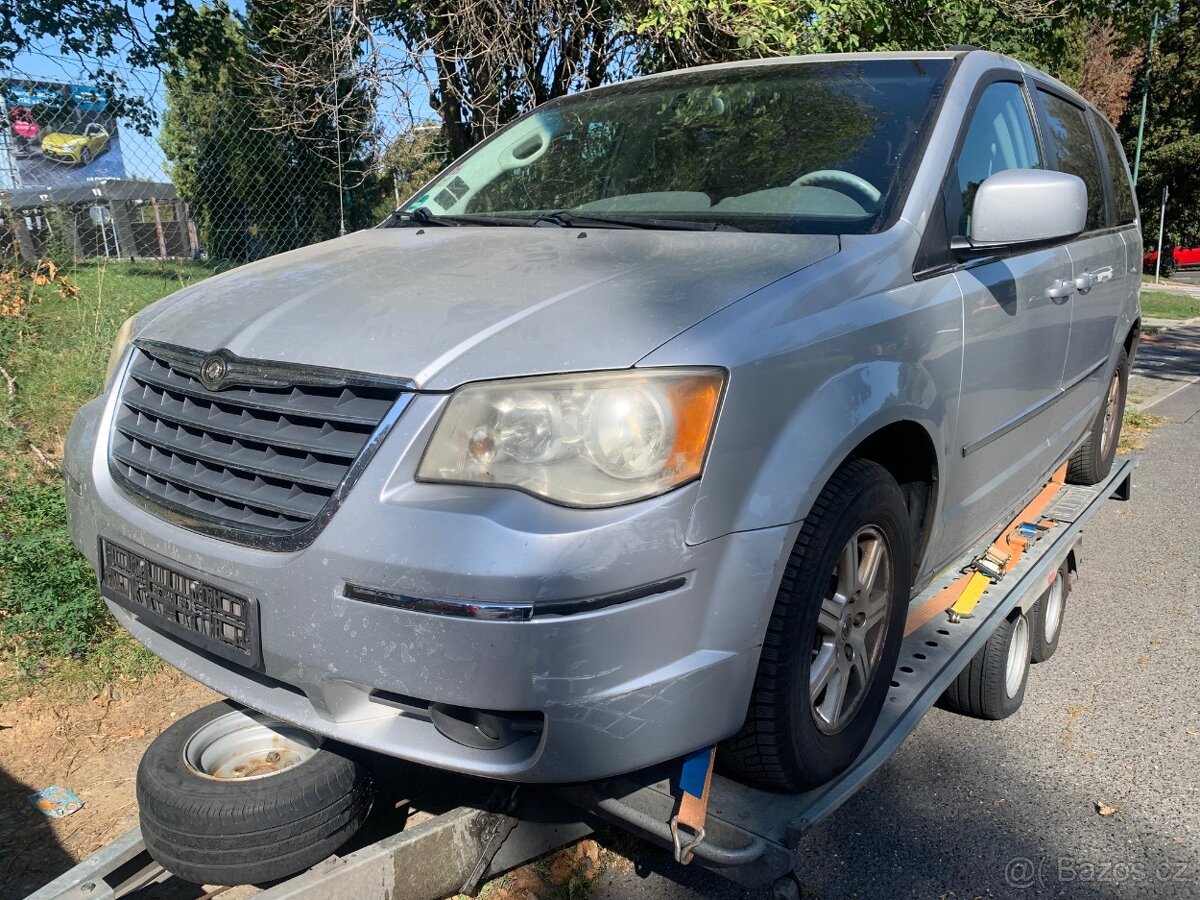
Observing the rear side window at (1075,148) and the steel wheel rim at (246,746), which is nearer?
the steel wheel rim at (246,746)

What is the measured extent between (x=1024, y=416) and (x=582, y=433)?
1950 mm

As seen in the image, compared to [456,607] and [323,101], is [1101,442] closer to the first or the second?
[456,607]

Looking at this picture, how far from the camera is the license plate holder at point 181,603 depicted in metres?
1.87

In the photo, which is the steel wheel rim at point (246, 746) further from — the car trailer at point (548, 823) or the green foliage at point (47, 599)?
the green foliage at point (47, 599)

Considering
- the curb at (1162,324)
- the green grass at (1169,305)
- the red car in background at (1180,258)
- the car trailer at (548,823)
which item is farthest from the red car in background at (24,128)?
the red car in background at (1180,258)

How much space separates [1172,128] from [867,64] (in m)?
34.5

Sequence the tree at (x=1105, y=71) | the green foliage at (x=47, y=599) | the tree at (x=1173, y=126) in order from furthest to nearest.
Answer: the tree at (x=1173, y=126)
the tree at (x=1105, y=71)
the green foliage at (x=47, y=599)

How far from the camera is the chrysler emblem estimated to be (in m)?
2.03

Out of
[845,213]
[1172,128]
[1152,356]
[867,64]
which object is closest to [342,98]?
[867,64]

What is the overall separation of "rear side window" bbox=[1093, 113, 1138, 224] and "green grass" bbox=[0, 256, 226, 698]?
4.60 m

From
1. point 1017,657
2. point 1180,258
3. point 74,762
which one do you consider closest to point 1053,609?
point 1017,657

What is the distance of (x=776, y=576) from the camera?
183 cm

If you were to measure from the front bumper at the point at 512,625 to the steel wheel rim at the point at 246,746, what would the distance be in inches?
17.1

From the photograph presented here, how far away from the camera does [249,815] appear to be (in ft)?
6.33
